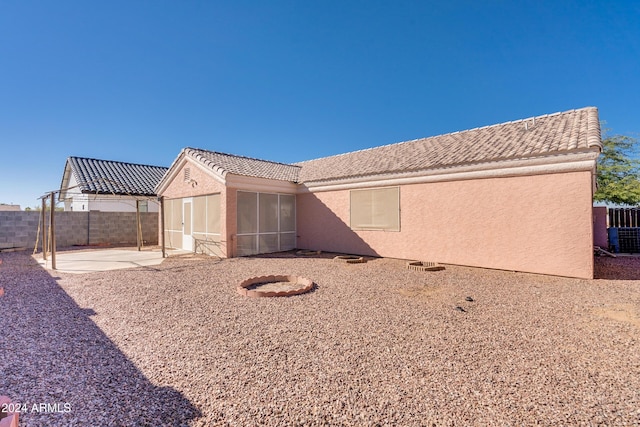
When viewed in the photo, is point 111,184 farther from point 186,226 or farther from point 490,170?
point 490,170

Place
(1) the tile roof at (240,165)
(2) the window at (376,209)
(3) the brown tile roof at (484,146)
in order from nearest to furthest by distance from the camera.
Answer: (3) the brown tile roof at (484,146)
(2) the window at (376,209)
(1) the tile roof at (240,165)

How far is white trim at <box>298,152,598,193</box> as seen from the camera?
801 centimetres

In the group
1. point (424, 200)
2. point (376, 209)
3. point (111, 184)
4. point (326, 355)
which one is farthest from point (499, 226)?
point (111, 184)

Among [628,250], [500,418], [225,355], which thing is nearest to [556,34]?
[628,250]

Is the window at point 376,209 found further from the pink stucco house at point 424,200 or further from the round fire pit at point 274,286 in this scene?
the round fire pit at point 274,286

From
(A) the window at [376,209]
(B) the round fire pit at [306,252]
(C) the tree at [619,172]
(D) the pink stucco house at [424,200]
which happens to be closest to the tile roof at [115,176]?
(D) the pink stucco house at [424,200]

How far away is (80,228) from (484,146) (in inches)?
856

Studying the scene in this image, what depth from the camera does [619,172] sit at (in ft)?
76.4

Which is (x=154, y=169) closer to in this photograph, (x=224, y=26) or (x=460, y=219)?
(x=224, y=26)

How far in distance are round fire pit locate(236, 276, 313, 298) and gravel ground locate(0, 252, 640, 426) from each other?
24cm

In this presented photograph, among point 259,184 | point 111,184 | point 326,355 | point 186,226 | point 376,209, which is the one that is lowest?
point 326,355

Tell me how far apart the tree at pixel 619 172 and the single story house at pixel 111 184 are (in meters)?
33.7

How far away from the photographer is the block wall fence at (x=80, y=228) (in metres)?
15.0

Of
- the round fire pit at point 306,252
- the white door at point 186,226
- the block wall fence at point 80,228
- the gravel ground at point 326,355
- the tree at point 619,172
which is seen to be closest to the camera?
the gravel ground at point 326,355
